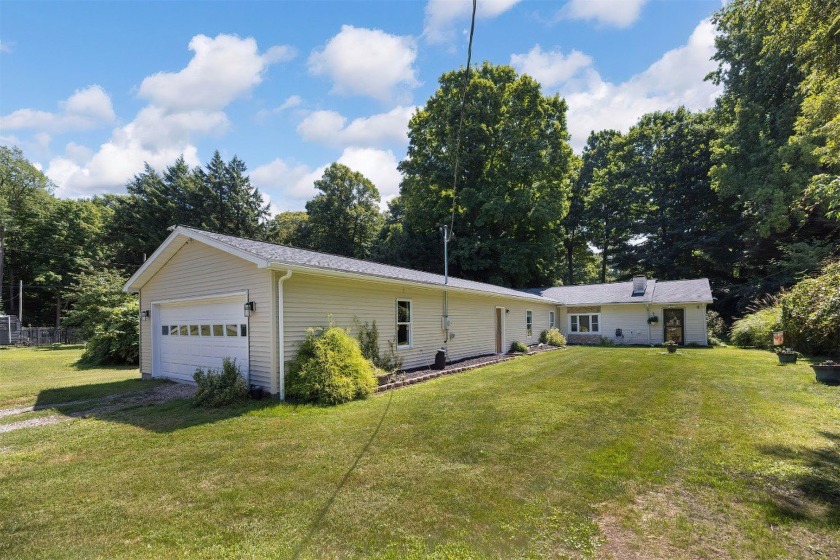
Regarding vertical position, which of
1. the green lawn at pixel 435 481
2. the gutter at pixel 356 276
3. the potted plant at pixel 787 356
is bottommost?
the potted plant at pixel 787 356

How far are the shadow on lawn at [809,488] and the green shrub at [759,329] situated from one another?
46.4ft

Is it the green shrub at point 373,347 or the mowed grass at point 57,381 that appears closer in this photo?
the mowed grass at point 57,381

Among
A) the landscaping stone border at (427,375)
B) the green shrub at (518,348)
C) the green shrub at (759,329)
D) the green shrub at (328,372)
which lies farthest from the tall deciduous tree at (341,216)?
the green shrub at (328,372)

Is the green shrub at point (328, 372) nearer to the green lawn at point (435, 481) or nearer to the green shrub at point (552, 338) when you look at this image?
the green lawn at point (435, 481)

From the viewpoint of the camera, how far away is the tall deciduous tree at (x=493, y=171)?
88.9 feet

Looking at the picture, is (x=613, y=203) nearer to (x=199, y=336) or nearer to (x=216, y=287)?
(x=216, y=287)

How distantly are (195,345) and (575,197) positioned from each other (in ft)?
110

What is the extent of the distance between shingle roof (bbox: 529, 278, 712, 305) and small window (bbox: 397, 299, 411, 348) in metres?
13.9

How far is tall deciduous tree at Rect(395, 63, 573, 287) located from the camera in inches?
1067

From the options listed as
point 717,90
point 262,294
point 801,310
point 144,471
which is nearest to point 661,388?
point 801,310

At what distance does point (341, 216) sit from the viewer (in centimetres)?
3688

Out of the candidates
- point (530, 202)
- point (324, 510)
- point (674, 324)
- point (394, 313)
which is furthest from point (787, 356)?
point (530, 202)

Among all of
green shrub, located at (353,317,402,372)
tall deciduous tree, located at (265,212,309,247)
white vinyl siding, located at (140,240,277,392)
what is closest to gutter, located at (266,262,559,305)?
white vinyl siding, located at (140,240,277,392)

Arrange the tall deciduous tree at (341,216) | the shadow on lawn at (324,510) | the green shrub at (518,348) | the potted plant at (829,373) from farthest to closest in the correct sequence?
the tall deciduous tree at (341,216) → the green shrub at (518,348) → the potted plant at (829,373) → the shadow on lawn at (324,510)
